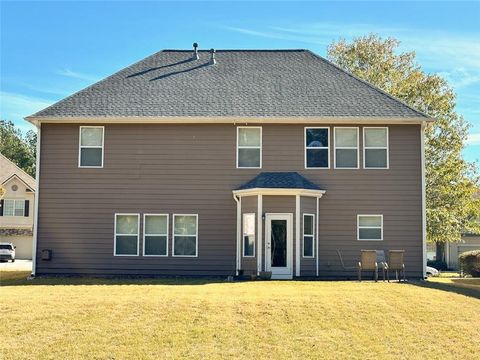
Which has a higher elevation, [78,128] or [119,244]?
[78,128]

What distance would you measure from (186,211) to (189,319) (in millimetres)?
8681

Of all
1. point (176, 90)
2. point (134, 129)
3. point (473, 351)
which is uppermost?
point (176, 90)

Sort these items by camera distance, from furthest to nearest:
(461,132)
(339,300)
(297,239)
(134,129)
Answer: (461,132)
(134,129)
(297,239)
(339,300)

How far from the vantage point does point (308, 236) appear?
19.9 meters

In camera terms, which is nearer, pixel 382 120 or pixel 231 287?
pixel 231 287

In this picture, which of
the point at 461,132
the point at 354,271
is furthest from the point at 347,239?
the point at 461,132

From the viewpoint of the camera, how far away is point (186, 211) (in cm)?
2041

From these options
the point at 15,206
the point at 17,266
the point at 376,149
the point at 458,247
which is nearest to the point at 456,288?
the point at 376,149

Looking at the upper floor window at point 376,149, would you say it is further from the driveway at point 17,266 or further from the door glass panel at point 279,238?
the driveway at point 17,266

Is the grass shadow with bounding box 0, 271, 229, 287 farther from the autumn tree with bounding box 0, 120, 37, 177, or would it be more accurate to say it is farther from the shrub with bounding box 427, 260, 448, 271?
the autumn tree with bounding box 0, 120, 37, 177

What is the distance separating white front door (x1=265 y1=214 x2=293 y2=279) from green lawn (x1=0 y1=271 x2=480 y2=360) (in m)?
4.52

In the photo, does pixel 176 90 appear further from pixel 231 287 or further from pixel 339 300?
pixel 339 300

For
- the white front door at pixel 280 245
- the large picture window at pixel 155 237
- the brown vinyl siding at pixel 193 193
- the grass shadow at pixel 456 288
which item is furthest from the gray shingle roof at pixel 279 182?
the grass shadow at pixel 456 288

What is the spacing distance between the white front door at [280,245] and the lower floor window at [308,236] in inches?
21.7
